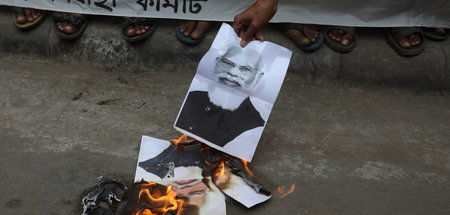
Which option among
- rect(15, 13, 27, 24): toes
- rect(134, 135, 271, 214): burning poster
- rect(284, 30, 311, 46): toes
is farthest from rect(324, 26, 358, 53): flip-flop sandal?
rect(15, 13, 27, 24): toes

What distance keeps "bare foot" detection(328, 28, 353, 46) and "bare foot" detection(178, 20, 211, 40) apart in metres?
0.92

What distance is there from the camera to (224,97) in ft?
5.55

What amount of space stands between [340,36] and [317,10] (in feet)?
0.83

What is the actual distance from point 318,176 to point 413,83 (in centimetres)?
144

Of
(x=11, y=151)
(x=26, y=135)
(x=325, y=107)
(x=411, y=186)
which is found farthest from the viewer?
(x=325, y=107)

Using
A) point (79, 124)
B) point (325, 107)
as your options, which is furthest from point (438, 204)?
point (79, 124)

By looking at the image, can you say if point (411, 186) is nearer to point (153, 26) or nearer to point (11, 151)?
point (11, 151)

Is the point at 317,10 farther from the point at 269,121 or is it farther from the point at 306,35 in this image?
the point at 269,121

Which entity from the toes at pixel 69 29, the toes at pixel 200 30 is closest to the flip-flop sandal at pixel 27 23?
the toes at pixel 69 29

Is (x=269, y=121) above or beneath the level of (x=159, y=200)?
above

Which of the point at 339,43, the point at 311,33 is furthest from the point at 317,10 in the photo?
the point at 339,43

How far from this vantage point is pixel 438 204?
152 centimetres

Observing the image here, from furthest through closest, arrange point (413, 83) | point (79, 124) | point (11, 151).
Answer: point (413, 83) < point (79, 124) < point (11, 151)

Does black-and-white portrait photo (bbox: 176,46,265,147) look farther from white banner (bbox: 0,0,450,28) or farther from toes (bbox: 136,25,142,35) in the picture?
toes (bbox: 136,25,142,35)
